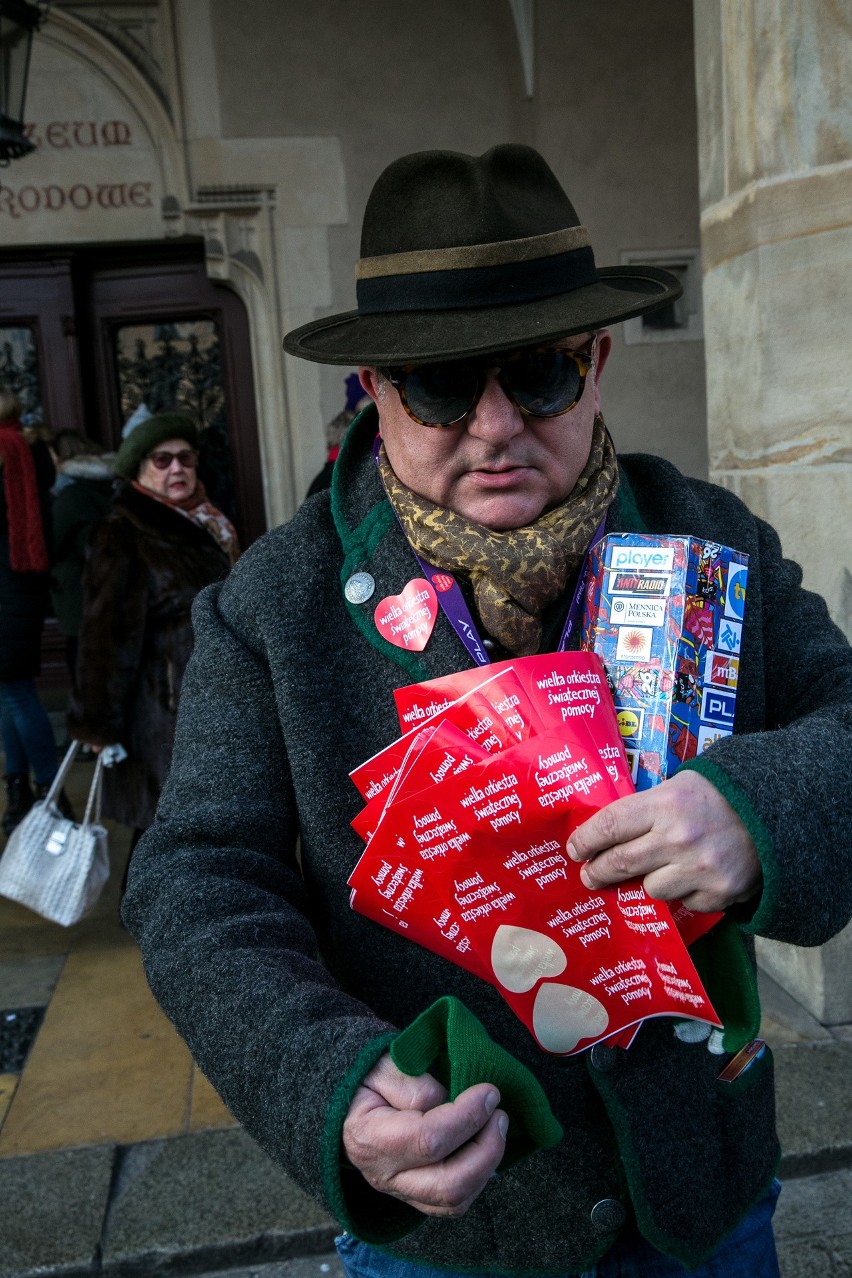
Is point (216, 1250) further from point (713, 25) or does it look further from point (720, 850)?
point (713, 25)

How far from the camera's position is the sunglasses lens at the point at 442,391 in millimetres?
1232

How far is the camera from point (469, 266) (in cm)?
121

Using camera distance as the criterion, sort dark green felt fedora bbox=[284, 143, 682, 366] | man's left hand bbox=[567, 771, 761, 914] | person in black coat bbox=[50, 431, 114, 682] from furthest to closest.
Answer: person in black coat bbox=[50, 431, 114, 682] < dark green felt fedora bbox=[284, 143, 682, 366] < man's left hand bbox=[567, 771, 761, 914]

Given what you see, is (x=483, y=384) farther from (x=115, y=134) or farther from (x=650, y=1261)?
(x=115, y=134)

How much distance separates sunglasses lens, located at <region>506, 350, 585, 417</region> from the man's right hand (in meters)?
0.72

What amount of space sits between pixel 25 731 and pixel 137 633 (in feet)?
4.93

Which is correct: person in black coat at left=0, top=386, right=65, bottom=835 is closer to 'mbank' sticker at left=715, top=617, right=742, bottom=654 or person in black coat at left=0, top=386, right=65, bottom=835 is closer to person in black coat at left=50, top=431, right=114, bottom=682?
person in black coat at left=50, top=431, right=114, bottom=682

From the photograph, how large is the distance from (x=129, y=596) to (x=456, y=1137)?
3.26 metres

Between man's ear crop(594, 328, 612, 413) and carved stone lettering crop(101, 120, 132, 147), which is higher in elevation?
carved stone lettering crop(101, 120, 132, 147)

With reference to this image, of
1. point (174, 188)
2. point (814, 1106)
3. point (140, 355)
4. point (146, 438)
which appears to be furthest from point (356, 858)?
point (140, 355)

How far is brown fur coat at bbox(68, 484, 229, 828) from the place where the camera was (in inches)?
152

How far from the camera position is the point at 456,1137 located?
2.82ft

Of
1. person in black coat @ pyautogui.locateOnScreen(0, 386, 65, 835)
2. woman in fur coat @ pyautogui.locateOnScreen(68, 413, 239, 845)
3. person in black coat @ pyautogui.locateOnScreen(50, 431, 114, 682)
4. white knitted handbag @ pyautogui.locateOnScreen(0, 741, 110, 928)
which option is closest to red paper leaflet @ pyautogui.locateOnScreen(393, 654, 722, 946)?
woman in fur coat @ pyautogui.locateOnScreen(68, 413, 239, 845)

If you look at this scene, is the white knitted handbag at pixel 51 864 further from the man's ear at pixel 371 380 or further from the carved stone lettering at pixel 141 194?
the carved stone lettering at pixel 141 194
